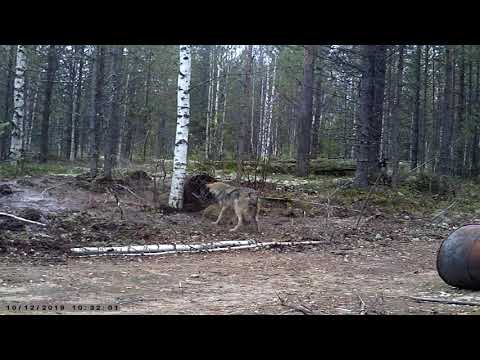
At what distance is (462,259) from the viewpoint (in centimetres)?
537

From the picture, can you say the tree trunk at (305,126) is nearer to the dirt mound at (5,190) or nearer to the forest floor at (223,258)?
the forest floor at (223,258)

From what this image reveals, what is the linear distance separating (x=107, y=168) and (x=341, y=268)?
7.14m

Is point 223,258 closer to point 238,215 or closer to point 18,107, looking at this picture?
point 238,215

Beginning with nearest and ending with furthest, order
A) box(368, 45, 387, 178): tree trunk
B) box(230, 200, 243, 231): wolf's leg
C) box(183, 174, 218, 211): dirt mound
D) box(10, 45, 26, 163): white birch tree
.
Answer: box(230, 200, 243, 231): wolf's leg
box(183, 174, 218, 211): dirt mound
box(368, 45, 387, 178): tree trunk
box(10, 45, 26, 163): white birch tree

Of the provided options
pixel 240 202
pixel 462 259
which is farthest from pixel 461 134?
pixel 462 259

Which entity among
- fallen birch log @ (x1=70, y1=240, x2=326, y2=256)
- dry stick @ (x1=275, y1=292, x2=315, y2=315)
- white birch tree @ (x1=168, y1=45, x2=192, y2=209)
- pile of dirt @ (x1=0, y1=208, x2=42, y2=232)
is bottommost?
dry stick @ (x1=275, y1=292, x2=315, y2=315)

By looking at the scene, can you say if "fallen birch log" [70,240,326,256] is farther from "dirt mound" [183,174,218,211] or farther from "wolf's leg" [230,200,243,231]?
"dirt mound" [183,174,218,211]

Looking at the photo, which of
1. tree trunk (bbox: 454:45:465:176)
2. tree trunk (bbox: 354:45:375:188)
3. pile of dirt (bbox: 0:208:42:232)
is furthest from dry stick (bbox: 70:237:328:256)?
tree trunk (bbox: 454:45:465:176)

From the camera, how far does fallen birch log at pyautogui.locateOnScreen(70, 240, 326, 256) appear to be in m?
7.45

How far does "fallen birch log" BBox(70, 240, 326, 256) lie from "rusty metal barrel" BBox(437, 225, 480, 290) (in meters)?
3.38

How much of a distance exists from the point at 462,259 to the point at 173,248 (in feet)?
13.9
